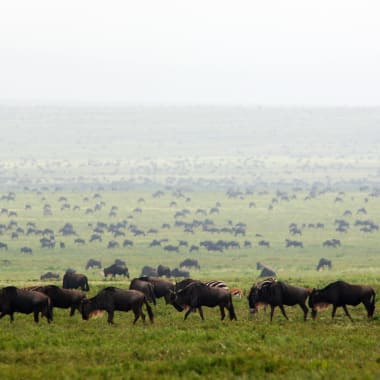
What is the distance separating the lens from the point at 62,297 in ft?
72.5

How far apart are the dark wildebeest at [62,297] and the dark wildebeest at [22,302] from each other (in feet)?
3.12

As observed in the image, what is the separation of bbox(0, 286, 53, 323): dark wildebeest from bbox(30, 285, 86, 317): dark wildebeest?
95 cm

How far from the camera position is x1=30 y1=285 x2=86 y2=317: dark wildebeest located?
72.1 ft

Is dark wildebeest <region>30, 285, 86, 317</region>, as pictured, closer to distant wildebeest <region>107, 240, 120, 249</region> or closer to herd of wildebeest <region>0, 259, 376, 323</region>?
herd of wildebeest <region>0, 259, 376, 323</region>

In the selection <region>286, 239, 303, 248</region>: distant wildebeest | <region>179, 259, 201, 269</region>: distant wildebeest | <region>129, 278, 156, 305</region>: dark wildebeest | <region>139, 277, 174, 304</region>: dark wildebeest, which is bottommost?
<region>286, 239, 303, 248</region>: distant wildebeest

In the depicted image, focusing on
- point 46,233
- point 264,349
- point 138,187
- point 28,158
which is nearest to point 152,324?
point 264,349

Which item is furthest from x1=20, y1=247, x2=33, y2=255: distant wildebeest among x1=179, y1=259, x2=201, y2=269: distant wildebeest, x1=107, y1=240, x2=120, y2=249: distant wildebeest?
x1=179, y1=259, x2=201, y2=269: distant wildebeest

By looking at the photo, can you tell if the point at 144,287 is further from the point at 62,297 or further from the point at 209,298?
the point at 209,298

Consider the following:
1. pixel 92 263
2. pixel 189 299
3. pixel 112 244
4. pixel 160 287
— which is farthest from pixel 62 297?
pixel 112 244

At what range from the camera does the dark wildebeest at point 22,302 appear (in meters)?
20.3

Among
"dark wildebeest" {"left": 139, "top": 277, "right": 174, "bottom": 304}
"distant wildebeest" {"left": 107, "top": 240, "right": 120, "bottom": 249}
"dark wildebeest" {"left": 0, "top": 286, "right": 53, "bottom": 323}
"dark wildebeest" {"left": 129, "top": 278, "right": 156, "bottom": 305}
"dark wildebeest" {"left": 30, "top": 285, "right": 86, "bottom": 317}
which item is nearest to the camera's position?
"dark wildebeest" {"left": 0, "top": 286, "right": 53, "bottom": 323}

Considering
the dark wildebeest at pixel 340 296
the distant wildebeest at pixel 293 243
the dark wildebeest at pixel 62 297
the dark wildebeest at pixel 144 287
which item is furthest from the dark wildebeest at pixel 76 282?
the distant wildebeest at pixel 293 243

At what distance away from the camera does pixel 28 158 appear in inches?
7121

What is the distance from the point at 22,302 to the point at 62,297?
175 centimetres
